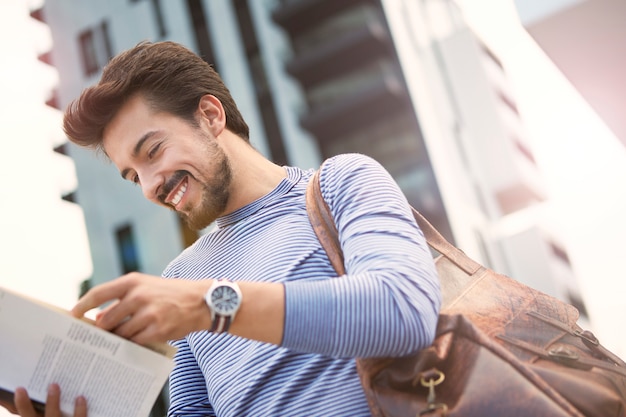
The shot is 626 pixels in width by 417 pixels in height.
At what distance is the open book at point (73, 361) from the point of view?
77cm

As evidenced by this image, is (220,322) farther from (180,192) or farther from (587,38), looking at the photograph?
(587,38)

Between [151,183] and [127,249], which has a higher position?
[151,183]

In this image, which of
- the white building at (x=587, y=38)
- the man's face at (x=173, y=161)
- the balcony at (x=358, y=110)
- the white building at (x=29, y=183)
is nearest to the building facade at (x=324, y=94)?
the balcony at (x=358, y=110)

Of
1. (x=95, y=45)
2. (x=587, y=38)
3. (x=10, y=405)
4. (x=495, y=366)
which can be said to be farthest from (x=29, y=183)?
(x=495, y=366)

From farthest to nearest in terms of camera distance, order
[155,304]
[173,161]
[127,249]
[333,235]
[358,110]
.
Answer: [358,110] → [127,249] → [173,161] → [333,235] → [155,304]

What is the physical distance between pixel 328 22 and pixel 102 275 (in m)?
5.42

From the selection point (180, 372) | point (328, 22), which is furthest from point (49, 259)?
point (328, 22)

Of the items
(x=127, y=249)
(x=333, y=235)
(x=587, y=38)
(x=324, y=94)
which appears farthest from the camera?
(x=324, y=94)

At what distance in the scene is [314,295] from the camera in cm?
73

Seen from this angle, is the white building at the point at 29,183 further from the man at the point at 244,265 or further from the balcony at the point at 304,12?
the balcony at the point at 304,12

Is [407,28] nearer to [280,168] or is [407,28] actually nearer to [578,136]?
[578,136]

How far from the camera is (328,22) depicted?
11.2 metres

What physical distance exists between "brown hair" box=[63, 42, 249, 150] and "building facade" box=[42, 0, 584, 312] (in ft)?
25.7

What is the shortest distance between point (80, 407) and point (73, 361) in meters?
0.07
